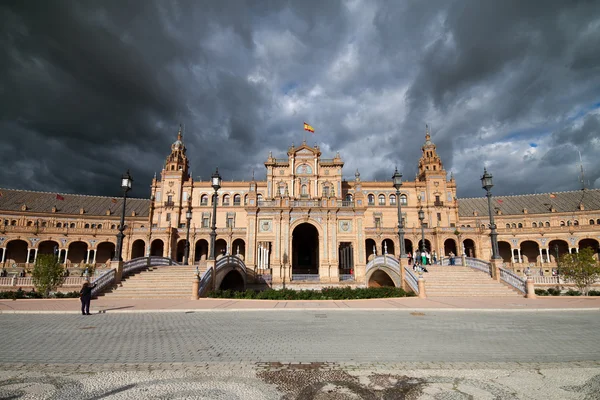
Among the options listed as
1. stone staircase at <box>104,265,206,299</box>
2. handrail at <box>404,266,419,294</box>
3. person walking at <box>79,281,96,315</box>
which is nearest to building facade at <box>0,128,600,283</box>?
stone staircase at <box>104,265,206,299</box>

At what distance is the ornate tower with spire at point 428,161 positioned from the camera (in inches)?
2306

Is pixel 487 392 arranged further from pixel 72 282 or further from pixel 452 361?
pixel 72 282

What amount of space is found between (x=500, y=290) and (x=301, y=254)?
33.0 metres

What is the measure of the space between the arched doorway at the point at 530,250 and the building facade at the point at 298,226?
15cm

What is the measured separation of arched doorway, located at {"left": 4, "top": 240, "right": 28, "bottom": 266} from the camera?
163 feet

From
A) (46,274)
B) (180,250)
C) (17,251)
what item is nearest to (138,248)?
(180,250)

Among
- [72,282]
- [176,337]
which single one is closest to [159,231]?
[72,282]

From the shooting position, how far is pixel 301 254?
160 ft

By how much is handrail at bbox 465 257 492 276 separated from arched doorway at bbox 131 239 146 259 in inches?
2032

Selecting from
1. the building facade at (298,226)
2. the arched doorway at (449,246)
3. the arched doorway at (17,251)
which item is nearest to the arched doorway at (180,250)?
the building facade at (298,226)

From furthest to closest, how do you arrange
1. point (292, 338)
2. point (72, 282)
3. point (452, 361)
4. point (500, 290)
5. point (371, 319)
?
1. point (72, 282)
2. point (500, 290)
3. point (371, 319)
4. point (292, 338)
5. point (452, 361)

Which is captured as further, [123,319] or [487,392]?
[123,319]

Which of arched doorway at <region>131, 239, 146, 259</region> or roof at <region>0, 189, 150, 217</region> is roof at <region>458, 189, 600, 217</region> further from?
roof at <region>0, 189, 150, 217</region>

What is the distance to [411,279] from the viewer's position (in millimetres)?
19875
